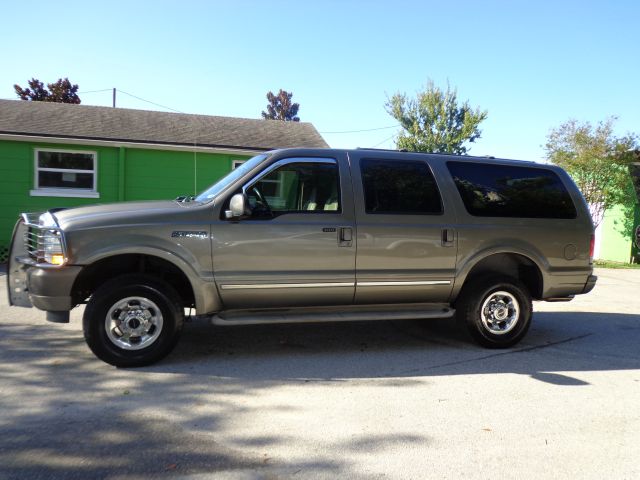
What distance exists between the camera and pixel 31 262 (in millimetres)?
4645

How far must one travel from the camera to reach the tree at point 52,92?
36.9m

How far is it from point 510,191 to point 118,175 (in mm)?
10435

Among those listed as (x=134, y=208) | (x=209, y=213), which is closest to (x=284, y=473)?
(x=209, y=213)

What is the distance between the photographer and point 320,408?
3.87 meters

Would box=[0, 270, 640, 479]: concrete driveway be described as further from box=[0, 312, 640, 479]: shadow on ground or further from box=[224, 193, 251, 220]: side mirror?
box=[224, 193, 251, 220]: side mirror

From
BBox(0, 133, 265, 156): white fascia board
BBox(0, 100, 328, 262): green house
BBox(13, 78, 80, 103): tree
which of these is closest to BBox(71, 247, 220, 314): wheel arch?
BBox(0, 100, 328, 262): green house

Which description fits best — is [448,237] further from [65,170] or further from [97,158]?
[65,170]

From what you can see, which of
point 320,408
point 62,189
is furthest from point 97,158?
point 320,408

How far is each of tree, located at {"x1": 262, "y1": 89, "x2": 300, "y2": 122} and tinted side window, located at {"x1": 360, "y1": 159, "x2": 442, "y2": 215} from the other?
72.0 metres

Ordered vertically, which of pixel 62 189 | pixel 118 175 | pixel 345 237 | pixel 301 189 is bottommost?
pixel 345 237

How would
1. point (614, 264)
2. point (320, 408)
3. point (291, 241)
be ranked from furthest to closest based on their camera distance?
1. point (614, 264)
2. point (291, 241)
3. point (320, 408)

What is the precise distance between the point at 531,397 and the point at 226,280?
2806 millimetres

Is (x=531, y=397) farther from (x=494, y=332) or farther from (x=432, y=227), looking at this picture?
(x=432, y=227)

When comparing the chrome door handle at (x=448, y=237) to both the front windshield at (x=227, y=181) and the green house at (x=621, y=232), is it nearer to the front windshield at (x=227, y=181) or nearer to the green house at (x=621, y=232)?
the front windshield at (x=227, y=181)
